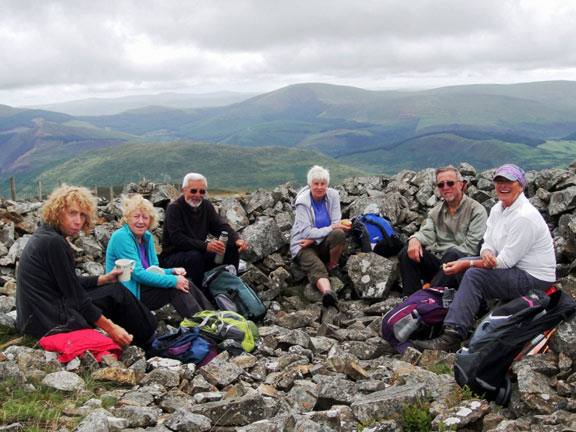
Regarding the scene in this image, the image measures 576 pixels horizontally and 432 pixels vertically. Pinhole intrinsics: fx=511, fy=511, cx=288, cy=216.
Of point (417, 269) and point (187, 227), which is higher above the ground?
point (187, 227)

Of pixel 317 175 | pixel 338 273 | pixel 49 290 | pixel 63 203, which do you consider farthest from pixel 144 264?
pixel 338 273

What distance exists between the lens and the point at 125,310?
6699mm

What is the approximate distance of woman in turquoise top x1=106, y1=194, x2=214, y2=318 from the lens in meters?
7.41

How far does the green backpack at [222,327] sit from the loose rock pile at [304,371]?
0.81ft

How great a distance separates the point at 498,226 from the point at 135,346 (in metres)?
4.99

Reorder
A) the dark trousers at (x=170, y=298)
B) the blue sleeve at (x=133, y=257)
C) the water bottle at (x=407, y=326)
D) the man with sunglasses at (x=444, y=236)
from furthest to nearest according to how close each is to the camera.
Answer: the man with sunglasses at (x=444, y=236) → the dark trousers at (x=170, y=298) → the blue sleeve at (x=133, y=257) → the water bottle at (x=407, y=326)

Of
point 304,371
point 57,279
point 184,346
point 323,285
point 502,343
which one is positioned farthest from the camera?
point 323,285

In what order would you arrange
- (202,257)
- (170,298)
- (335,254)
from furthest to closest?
(335,254) → (202,257) → (170,298)

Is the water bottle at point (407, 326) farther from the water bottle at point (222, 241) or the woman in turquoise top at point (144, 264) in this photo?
the water bottle at point (222, 241)

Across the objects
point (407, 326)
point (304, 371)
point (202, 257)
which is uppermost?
point (202, 257)

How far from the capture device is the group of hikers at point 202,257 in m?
6.00

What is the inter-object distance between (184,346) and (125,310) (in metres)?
0.93

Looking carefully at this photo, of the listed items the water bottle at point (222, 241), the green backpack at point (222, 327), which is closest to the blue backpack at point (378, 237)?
the water bottle at point (222, 241)

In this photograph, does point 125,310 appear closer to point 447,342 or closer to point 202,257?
point 202,257
